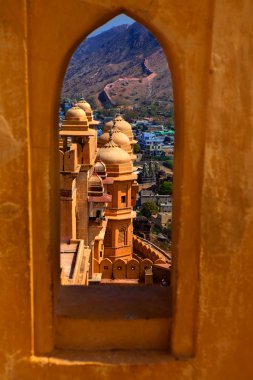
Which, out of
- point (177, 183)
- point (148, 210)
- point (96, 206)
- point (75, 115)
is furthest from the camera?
point (148, 210)

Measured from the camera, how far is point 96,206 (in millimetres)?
13297

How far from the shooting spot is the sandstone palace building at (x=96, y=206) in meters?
10.6

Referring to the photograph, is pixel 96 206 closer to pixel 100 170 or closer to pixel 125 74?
pixel 100 170

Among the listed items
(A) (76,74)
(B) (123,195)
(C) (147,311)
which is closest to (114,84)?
(A) (76,74)

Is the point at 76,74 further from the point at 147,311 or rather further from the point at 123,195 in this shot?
the point at 147,311

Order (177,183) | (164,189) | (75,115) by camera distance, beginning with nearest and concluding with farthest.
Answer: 1. (177,183)
2. (75,115)
3. (164,189)

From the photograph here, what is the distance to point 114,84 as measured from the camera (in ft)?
336

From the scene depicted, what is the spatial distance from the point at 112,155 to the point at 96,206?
4531mm

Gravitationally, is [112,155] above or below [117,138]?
below

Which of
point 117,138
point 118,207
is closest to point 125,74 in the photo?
point 117,138

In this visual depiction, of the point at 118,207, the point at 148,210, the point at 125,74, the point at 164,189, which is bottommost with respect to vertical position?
the point at 148,210

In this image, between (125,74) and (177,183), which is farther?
(125,74)

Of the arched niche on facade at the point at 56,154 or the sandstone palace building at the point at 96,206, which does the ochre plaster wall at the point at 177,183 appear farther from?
the sandstone palace building at the point at 96,206

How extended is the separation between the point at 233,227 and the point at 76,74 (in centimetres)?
11946
